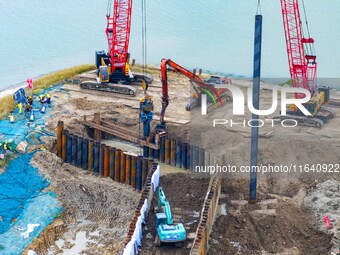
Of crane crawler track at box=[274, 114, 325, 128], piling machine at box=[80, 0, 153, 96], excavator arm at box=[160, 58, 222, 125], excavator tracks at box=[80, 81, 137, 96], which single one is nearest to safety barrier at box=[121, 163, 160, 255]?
excavator arm at box=[160, 58, 222, 125]

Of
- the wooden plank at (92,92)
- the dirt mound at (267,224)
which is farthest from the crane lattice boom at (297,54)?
the dirt mound at (267,224)

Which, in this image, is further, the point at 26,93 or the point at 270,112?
the point at 26,93

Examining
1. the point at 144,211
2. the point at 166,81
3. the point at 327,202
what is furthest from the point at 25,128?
the point at 327,202

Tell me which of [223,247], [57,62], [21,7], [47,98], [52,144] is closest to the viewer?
[223,247]

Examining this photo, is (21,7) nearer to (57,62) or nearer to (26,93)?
(57,62)

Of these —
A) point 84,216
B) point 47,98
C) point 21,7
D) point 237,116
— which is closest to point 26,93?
point 47,98

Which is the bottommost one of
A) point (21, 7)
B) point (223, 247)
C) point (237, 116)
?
point (223, 247)

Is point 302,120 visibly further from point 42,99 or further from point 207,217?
point 42,99

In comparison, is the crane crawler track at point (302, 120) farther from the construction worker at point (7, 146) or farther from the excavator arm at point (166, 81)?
the construction worker at point (7, 146)
